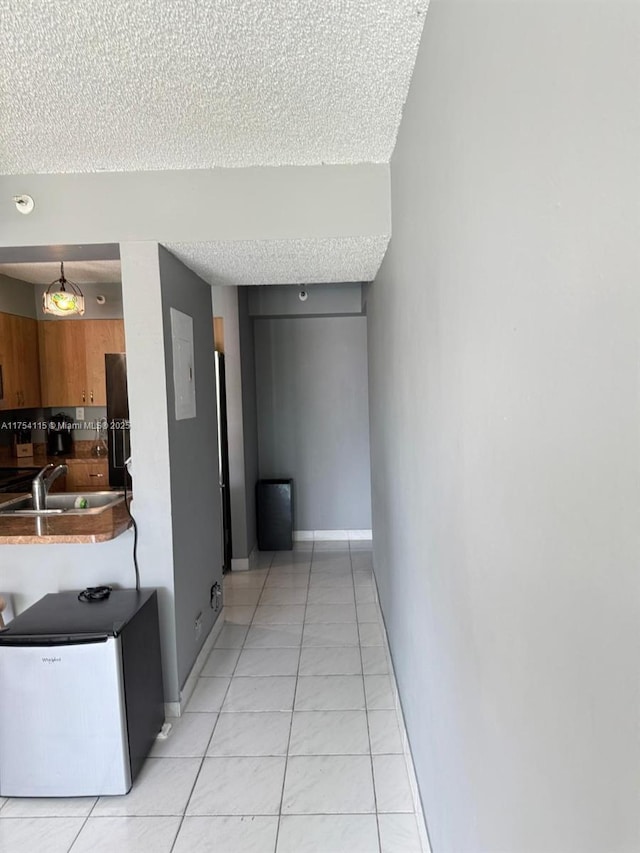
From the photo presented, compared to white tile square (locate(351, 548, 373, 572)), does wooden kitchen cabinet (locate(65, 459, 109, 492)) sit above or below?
above

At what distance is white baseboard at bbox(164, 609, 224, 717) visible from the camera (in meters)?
2.49

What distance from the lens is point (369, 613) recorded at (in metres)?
3.55

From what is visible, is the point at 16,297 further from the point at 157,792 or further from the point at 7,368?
the point at 157,792

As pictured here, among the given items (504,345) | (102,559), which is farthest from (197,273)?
(504,345)

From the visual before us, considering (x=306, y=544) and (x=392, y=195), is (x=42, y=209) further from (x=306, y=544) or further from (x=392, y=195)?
(x=306, y=544)

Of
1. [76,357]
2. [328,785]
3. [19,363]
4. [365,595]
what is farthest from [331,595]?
[19,363]

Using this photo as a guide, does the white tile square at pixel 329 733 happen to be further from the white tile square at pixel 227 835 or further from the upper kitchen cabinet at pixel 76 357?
the upper kitchen cabinet at pixel 76 357

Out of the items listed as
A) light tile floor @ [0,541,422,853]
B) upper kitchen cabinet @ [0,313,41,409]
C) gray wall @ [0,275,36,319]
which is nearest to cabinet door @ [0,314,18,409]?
upper kitchen cabinet @ [0,313,41,409]

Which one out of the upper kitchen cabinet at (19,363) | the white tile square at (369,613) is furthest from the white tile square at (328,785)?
the upper kitchen cabinet at (19,363)

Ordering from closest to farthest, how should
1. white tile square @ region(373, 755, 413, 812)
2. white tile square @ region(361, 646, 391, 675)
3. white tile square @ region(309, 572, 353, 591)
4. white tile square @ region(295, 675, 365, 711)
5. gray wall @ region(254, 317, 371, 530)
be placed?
white tile square @ region(373, 755, 413, 812)
white tile square @ region(295, 675, 365, 711)
white tile square @ region(361, 646, 391, 675)
white tile square @ region(309, 572, 353, 591)
gray wall @ region(254, 317, 371, 530)

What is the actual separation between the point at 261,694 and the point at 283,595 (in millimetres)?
1292

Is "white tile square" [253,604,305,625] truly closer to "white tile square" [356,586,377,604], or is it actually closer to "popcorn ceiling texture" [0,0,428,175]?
"white tile square" [356,586,377,604]

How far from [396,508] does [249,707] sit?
4.07ft

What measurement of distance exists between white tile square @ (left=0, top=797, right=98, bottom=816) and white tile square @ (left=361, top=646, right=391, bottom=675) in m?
1.43
